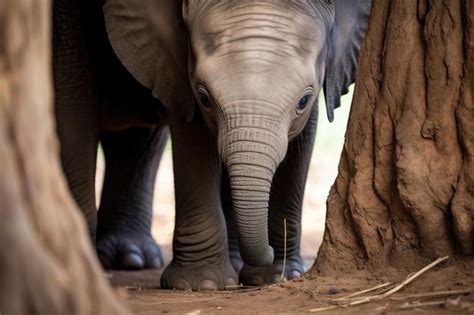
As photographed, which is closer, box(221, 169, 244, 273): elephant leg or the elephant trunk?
the elephant trunk

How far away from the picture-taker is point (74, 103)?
26.1 feet

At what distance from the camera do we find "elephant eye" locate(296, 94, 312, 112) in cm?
630

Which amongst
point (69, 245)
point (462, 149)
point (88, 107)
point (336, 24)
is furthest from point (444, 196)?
point (88, 107)

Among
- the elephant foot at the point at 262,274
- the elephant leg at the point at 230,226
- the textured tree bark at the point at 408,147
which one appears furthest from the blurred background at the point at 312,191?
the textured tree bark at the point at 408,147

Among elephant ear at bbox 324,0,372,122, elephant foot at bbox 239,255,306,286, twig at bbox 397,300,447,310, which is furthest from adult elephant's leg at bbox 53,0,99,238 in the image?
twig at bbox 397,300,447,310

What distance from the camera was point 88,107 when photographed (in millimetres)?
8047

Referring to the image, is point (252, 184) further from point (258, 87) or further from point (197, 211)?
point (197, 211)

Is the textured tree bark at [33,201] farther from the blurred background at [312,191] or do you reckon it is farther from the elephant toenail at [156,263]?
the blurred background at [312,191]

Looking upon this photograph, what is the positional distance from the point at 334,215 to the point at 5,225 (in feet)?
11.0

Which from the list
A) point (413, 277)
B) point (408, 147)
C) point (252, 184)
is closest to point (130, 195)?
point (252, 184)

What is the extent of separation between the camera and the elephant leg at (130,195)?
31.0ft

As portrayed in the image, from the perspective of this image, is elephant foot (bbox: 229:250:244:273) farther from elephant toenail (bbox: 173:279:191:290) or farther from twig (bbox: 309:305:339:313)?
twig (bbox: 309:305:339:313)

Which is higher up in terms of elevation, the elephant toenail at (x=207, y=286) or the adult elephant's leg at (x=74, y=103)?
the adult elephant's leg at (x=74, y=103)

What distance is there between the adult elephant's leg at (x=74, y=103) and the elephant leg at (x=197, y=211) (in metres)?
1.03
